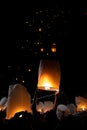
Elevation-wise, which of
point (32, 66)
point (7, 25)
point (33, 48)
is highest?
point (7, 25)

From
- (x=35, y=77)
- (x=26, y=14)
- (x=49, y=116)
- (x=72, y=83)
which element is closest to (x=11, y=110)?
(x=49, y=116)

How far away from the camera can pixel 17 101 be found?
1.71 meters

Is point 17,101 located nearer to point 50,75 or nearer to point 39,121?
point 39,121

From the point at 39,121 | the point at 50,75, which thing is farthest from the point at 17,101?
the point at 50,75

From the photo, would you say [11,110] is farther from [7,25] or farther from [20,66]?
[7,25]

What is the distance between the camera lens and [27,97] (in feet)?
5.75

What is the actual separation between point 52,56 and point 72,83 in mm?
587

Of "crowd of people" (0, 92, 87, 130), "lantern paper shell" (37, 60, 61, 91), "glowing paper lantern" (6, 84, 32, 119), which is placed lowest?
"crowd of people" (0, 92, 87, 130)

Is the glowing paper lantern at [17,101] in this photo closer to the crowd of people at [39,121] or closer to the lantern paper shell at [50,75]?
the crowd of people at [39,121]

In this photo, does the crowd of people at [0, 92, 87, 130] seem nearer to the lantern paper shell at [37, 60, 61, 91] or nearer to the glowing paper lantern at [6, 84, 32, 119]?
the glowing paper lantern at [6, 84, 32, 119]

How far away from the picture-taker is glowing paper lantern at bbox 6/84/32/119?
5.59 ft

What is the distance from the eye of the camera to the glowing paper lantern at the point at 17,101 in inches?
67.1

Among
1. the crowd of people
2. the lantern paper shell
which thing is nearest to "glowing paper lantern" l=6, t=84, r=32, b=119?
the crowd of people

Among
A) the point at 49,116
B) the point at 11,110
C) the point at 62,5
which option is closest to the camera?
the point at 11,110
